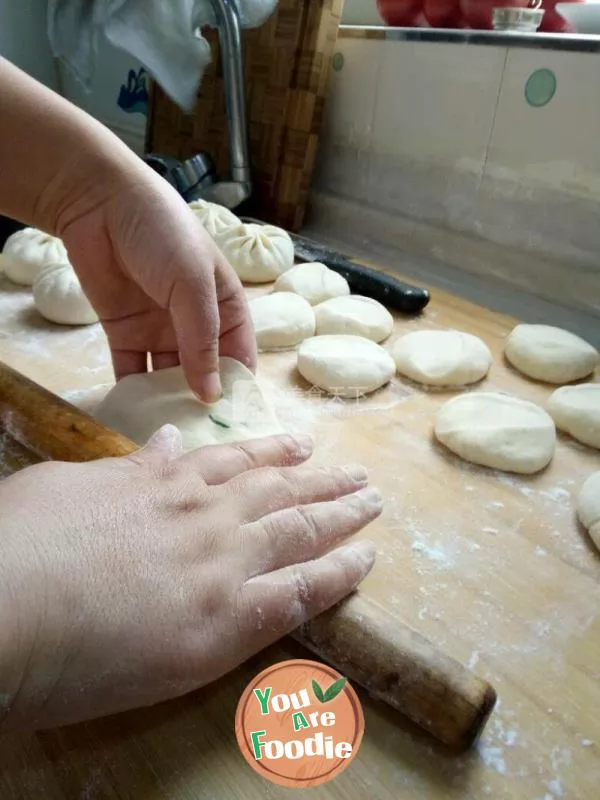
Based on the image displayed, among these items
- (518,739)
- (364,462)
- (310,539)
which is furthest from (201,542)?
(364,462)

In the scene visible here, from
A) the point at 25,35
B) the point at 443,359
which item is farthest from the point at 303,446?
the point at 25,35

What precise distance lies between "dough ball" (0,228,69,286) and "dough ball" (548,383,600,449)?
100cm

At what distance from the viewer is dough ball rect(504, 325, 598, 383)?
49.4 inches

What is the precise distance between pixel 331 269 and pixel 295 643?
1074 millimetres

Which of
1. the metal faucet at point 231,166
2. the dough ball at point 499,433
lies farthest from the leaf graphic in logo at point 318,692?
the metal faucet at point 231,166

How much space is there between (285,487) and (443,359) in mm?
618

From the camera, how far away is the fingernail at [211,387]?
0.91 metres

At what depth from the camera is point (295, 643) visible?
0.66 meters

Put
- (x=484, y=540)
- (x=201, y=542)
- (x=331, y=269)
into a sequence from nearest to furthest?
(x=201, y=542), (x=484, y=540), (x=331, y=269)

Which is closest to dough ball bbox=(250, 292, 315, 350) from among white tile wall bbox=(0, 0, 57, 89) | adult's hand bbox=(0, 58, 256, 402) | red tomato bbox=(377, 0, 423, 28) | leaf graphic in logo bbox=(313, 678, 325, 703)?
adult's hand bbox=(0, 58, 256, 402)

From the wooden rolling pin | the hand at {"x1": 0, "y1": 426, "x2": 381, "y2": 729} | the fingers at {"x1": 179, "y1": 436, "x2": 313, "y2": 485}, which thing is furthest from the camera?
the fingers at {"x1": 179, "y1": 436, "x2": 313, "y2": 485}

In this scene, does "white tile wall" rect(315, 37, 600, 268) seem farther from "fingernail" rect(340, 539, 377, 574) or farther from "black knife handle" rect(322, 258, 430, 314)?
"fingernail" rect(340, 539, 377, 574)

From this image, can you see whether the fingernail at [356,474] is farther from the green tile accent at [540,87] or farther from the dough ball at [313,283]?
the green tile accent at [540,87]

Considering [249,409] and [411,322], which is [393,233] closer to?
[411,322]
